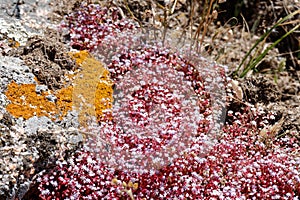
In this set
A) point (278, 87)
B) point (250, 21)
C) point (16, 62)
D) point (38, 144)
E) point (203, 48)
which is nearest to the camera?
point (38, 144)

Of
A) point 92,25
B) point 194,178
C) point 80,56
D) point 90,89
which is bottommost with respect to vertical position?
point 194,178

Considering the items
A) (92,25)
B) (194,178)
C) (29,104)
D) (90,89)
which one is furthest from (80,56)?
(194,178)

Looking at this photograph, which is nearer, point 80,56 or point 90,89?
point 90,89

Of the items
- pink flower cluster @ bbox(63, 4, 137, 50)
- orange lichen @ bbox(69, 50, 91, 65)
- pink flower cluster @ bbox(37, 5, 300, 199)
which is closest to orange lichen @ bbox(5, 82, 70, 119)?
pink flower cluster @ bbox(37, 5, 300, 199)

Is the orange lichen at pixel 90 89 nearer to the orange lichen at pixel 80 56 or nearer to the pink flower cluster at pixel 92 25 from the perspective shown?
the orange lichen at pixel 80 56

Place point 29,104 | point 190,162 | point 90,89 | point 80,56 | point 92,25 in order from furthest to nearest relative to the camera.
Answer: point 92,25
point 80,56
point 90,89
point 190,162
point 29,104

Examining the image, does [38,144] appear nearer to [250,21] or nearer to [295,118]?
[295,118]

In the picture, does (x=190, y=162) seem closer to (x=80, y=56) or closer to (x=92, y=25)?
(x=80, y=56)

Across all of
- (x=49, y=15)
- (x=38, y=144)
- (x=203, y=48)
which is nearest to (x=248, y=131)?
(x=203, y=48)

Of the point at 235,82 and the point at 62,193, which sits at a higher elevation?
the point at 235,82
